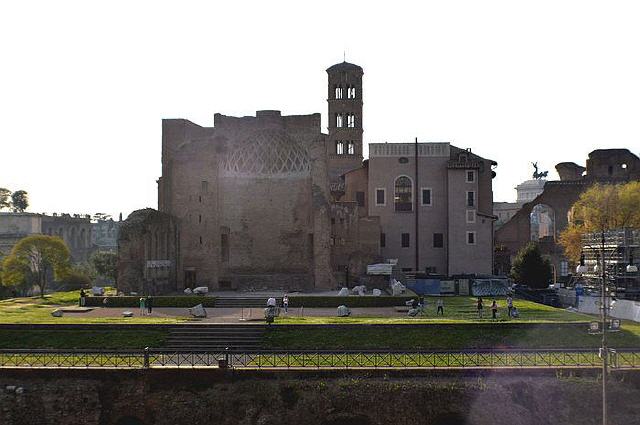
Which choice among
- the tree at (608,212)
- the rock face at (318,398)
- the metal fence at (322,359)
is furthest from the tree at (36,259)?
the tree at (608,212)

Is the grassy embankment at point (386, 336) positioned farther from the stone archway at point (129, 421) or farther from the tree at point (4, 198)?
the tree at point (4, 198)

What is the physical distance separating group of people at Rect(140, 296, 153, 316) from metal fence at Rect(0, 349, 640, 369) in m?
9.14

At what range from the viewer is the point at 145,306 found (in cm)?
4056

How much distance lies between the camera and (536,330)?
32438 millimetres

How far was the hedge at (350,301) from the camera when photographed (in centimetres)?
4159

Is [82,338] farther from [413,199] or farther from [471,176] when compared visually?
[471,176]

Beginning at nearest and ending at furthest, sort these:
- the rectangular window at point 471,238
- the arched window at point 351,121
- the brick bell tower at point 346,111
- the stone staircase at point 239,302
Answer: the stone staircase at point 239,302
the rectangular window at point 471,238
the brick bell tower at point 346,111
the arched window at point 351,121

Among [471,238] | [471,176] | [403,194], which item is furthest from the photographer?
[403,194]

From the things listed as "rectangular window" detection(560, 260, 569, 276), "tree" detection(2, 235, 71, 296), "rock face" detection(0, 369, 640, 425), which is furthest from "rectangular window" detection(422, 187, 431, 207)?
"rock face" detection(0, 369, 640, 425)

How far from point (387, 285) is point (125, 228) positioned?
19956 millimetres

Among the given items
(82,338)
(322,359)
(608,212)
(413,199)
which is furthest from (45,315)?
(608,212)

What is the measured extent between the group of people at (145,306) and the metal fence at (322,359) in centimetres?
914

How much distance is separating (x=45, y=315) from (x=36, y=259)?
15590mm

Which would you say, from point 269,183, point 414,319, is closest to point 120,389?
point 414,319
